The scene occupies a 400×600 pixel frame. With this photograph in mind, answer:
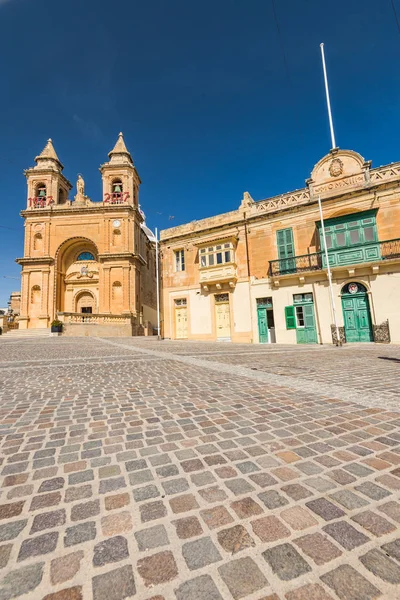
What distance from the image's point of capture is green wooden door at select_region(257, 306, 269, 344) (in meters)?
17.4

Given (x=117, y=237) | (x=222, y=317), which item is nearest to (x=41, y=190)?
(x=117, y=237)

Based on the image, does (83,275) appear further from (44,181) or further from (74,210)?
(44,181)

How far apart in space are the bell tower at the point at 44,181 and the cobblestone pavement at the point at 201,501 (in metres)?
35.4

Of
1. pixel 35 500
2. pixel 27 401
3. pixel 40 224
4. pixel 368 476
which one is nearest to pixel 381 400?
pixel 368 476

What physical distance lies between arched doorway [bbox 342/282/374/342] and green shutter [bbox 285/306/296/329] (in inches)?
106

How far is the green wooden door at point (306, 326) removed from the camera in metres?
15.9

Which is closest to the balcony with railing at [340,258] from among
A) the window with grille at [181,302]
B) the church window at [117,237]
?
the window with grille at [181,302]

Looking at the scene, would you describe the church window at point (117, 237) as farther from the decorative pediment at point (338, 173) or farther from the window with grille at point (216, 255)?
the decorative pediment at point (338, 173)

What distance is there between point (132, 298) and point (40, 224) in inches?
538

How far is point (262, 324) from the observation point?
57.8 feet

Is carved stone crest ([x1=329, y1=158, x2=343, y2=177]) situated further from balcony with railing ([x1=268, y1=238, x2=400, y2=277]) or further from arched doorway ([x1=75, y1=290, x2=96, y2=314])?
arched doorway ([x1=75, y1=290, x2=96, y2=314])

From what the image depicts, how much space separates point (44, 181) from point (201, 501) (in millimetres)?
38996

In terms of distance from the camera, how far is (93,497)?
1.58 metres

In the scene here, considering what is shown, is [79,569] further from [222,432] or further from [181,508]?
[222,432]
